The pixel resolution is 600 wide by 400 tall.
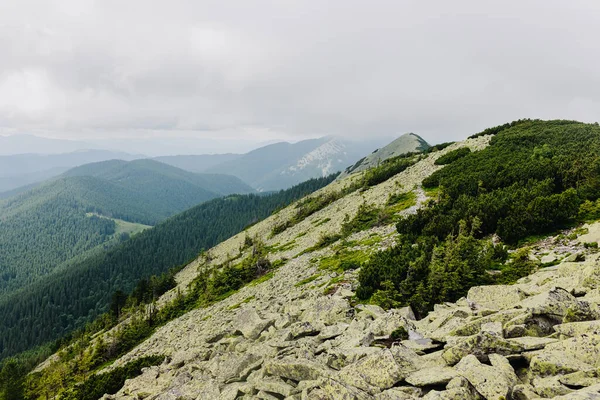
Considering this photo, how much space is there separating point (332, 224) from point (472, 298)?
117ft

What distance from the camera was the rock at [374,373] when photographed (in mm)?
9586

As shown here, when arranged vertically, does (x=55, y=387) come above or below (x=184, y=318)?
below

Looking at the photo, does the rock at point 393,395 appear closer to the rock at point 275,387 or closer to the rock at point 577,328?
the rock at point 275,387

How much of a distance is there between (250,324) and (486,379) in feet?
51.8

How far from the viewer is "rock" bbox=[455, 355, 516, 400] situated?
25.5 ft

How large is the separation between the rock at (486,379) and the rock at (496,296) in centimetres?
544

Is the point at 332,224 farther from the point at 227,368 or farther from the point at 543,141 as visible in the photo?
the point at 227,368

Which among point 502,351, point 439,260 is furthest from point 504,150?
point 502,351

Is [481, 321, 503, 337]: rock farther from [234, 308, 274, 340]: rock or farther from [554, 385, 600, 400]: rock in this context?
[234, 308, 274, 340]: rock

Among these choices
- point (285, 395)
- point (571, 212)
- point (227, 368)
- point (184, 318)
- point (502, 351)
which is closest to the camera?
point (502, 351)

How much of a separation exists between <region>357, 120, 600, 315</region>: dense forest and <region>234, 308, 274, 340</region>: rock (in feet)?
21.6

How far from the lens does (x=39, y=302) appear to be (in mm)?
188250

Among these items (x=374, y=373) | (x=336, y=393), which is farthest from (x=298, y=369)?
(x=374, y=373)

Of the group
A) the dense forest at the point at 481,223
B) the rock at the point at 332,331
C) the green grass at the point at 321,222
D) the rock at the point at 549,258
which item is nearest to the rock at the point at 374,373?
the rock at the point at 332,331
